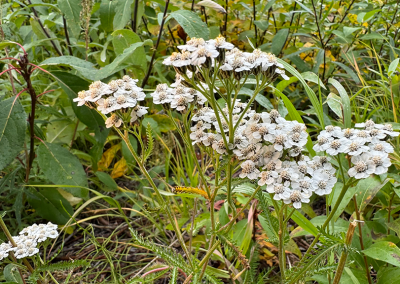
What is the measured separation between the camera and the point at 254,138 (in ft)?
2.23

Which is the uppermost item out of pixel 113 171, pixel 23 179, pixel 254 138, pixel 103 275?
pixel 254 138

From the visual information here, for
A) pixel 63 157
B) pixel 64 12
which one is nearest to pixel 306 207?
pixel 63 157

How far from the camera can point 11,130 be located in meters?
1.12

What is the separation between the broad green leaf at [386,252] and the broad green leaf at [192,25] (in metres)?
0.85

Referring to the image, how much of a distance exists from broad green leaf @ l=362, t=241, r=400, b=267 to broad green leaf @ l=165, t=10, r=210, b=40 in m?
0.85

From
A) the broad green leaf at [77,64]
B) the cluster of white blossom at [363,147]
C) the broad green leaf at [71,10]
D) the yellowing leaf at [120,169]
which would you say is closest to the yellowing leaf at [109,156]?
the yellowing leaf at [120,169]

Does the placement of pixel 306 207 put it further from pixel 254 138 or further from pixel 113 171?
pixel 113 171

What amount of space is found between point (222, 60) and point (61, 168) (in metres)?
0.85

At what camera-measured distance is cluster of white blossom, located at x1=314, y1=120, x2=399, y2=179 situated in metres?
0.61

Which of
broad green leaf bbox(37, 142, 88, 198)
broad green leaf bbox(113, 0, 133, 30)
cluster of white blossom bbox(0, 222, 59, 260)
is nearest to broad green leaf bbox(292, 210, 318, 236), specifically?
cluster of white blossom bbox(0, 222, 59, 260)

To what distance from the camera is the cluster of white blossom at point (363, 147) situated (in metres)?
0.61

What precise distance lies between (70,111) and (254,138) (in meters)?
1.26

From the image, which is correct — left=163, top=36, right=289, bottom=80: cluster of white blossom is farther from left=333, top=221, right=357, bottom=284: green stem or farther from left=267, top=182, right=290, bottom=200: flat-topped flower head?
left=333, top=221, right=357, bottom=284: green stem

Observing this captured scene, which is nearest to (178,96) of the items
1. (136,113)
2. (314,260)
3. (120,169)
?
(136,113)
